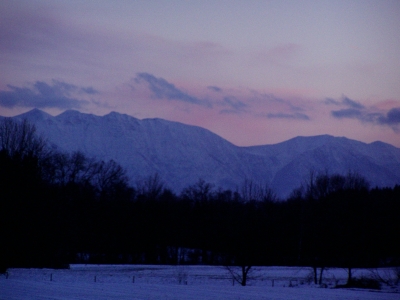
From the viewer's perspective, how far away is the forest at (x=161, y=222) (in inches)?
1753

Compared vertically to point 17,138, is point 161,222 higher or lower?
lower

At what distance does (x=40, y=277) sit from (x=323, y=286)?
2272 cm

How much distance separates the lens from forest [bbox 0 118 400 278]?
146 feet

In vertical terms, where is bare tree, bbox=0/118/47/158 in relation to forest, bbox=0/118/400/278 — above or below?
above

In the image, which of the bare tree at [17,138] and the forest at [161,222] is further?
the bare tree at [17,138]

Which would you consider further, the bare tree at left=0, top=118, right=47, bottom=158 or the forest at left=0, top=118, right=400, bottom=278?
the bare tree at left=0, top=118, right=47, bottom=158

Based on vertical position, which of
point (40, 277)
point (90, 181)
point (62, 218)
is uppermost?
point (90, 181)

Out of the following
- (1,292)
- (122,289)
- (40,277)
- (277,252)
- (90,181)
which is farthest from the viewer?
(90,181)

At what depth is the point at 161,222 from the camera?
7862cm

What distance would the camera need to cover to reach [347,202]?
62062mm

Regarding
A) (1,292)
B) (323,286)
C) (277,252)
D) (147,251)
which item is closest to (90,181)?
(147,251)

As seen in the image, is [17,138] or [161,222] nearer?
[17,138]

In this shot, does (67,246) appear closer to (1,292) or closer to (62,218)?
(62,218)

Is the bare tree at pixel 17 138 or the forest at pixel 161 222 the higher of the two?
the bare tree at pixel 17 138
